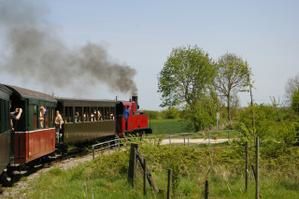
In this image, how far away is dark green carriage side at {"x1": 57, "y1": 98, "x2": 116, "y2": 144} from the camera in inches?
1176

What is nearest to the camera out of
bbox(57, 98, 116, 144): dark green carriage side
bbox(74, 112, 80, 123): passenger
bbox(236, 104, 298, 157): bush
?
bbox(236, 104, 298, 157): bush

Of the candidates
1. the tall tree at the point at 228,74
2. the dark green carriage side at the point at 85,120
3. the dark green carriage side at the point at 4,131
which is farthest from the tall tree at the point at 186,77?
the dark green carriage side at the point at 4,131

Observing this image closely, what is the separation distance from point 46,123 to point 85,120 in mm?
8760

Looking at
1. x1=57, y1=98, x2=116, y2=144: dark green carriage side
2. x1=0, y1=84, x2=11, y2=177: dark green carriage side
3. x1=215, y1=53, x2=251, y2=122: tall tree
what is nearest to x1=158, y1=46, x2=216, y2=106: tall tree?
x1=215, y1=53, x2=251, y2=122: tall tree

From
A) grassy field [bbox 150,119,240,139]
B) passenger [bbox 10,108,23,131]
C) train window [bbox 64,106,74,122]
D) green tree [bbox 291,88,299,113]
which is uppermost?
green tree [bbox 291,88,299,113]

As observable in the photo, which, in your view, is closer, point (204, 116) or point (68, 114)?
point (68, 114)

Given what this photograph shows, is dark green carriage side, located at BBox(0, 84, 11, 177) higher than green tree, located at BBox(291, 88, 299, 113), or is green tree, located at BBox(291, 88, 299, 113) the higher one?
green tree, located at BBox(291, 88, 299, 113)

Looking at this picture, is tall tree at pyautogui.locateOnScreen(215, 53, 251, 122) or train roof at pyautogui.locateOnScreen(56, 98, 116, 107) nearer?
train roof at pyautogui.locateOnScreen(56, 98, 116, 107)

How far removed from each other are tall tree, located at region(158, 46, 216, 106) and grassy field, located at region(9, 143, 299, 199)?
51538 mm

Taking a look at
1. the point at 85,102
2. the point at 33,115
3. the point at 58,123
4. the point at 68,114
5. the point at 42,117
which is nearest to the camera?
the point at 33,115

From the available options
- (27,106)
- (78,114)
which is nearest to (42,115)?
(27,106)

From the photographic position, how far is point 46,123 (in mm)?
24266

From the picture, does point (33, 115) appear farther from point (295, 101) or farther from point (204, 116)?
point (204, 116)

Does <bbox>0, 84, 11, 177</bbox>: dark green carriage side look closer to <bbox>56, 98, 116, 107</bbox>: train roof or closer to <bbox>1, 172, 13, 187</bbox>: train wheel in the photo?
<bbox>1, 172, 13, 187</bbox>: train wheel
